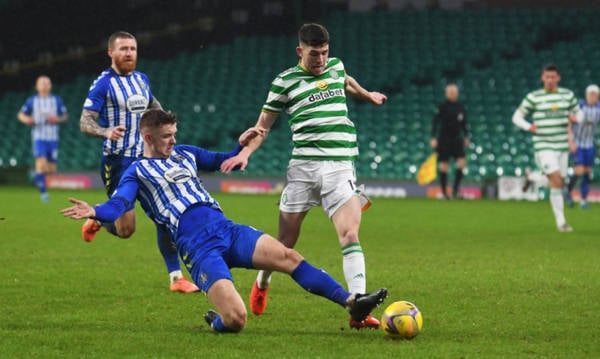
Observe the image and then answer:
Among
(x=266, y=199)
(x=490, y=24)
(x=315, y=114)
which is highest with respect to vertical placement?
(x=490, y=24)

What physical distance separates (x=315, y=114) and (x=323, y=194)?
0.58m

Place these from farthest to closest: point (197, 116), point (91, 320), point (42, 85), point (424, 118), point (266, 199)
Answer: point (197, 116), point (424, 118), point (266, 199), point (42, 85), point (91, 320)

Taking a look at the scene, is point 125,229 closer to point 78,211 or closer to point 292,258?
point 292,258

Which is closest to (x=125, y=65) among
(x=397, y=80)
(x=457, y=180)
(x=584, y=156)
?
(x=584, y=156)

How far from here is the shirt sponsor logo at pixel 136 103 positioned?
926 cm

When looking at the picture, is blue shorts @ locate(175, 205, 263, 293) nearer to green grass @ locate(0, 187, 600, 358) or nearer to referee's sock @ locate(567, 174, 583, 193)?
green grass @ locate(0, 187, 600, 358)

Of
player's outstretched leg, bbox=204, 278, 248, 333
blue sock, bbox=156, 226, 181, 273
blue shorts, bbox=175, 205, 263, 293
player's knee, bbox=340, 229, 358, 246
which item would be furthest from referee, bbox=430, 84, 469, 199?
player's outstretched leg, bbox=204, 278, 248, 333

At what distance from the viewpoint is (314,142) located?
780cm

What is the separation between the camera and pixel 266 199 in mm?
23078

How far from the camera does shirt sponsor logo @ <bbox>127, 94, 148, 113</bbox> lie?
926cm

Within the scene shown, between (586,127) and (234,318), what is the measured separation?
52.3 ft

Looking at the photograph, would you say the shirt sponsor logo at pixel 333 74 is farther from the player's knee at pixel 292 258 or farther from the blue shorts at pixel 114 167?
the blue shorts at pixel 114 167

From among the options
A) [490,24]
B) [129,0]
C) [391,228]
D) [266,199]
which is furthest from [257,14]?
[391,228]

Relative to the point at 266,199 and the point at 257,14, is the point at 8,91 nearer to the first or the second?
the point at 257,14
